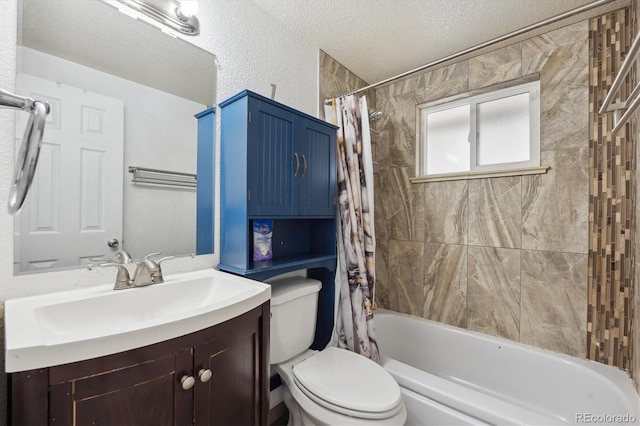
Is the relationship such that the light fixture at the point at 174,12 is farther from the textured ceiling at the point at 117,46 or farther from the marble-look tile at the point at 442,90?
the marble-look tile at the point at 442,90

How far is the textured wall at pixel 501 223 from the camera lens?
1673mm

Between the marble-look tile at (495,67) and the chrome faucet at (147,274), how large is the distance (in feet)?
7.65

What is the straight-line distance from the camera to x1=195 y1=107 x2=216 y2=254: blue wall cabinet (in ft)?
4.44

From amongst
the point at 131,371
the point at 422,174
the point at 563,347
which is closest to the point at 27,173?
the point at 131,371

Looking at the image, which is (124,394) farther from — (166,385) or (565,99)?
(565,99)

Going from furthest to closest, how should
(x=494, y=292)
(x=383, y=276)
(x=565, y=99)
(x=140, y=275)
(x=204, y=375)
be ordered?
1. (x=383, y=276)
2. (x=494, y=292)
3. (x=565, y=99)
4. (x=140, y=275)
5. (x=204, y=375)

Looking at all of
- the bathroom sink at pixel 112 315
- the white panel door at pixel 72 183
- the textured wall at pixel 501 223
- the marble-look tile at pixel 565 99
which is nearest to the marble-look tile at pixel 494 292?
the textured wall at pixel 501 223

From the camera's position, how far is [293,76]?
181 cm

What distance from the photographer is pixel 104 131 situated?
107 cm

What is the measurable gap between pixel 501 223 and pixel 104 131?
7.51ft

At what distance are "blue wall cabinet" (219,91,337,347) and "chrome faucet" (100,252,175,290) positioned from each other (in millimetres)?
319

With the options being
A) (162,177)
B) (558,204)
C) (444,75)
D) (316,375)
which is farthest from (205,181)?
(558,204)

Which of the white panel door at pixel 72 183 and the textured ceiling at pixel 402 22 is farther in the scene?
the textured ceiling at pixel 402 22

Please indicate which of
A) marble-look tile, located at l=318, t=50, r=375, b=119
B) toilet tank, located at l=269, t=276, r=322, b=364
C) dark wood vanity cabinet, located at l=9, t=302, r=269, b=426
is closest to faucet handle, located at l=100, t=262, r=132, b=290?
dark wood vanity cabinet, located at l=9, t=302, r=269, b=426
